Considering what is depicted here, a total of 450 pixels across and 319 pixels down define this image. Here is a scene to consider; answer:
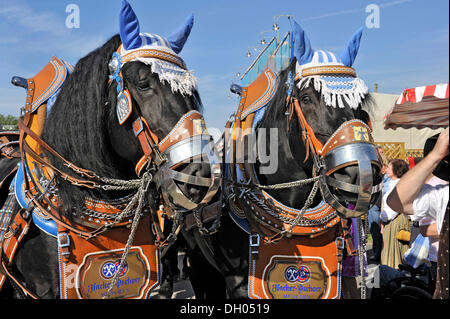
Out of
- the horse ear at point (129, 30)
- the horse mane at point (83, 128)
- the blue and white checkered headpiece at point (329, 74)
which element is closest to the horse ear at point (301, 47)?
the blue and white checkered headpiece at point (329, 74)

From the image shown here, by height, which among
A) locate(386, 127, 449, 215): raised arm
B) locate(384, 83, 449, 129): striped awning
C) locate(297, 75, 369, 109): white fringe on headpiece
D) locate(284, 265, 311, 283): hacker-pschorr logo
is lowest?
locate(284, 265, 311, 283): hacker-pschorr logo

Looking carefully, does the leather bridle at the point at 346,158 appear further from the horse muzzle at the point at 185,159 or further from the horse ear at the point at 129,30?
the horse ear at the point at 129,30

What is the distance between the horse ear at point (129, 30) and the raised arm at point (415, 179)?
1647 mm

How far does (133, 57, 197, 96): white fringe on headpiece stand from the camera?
6.77 feet

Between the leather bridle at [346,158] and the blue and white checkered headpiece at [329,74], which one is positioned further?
the blue and white checkered headpiece at [329,74]

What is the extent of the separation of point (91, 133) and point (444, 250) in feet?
6.22

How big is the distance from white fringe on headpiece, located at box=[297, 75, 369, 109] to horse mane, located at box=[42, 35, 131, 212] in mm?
1291

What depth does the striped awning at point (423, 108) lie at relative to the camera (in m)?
1.34

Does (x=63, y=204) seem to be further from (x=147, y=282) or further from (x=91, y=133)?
(x=147, y=282)

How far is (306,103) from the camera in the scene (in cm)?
239

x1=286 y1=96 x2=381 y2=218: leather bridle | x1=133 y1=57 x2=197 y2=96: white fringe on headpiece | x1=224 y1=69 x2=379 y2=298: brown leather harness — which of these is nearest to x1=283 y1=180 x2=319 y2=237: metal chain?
x1=224 y1=69 x2=379 y2=298: brown leather harness

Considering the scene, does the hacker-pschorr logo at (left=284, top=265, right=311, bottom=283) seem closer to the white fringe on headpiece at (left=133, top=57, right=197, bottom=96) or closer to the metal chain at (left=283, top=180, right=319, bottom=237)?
the metal chain at (left=283, top=180, right=319, bottom=237)

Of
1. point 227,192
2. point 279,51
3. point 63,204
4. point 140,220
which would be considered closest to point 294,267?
point 227,192
